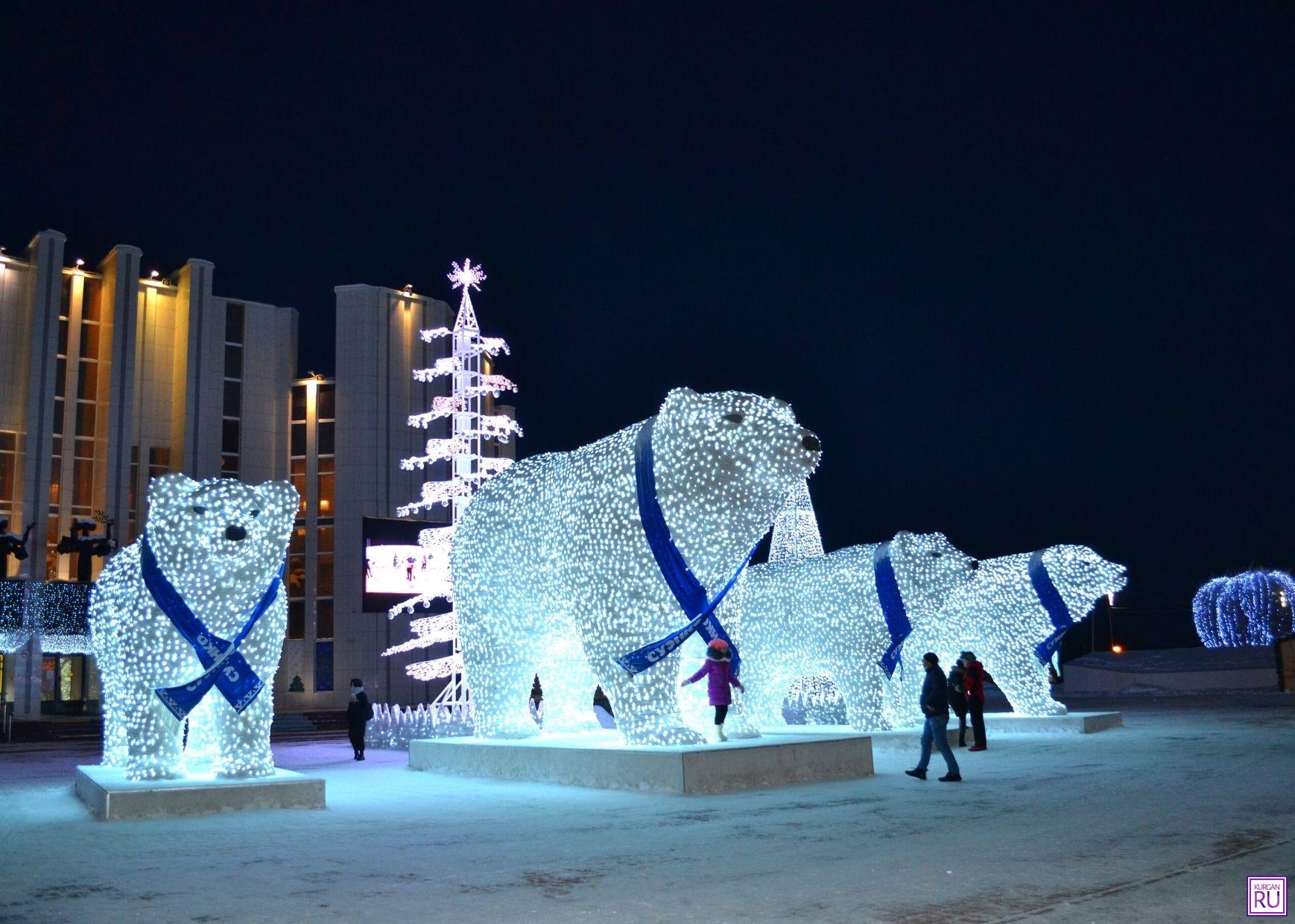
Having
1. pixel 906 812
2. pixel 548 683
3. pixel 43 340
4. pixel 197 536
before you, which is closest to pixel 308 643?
pixel 43 340

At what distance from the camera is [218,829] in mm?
6355

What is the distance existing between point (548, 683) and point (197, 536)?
3783 millimetres

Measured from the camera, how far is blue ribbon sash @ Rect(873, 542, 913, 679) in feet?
33.9

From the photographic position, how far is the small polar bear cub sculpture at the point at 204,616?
7379 mm

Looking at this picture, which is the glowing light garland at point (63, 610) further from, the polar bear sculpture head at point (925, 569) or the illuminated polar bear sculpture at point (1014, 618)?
the polar bear sculpture head at point (925, 569)

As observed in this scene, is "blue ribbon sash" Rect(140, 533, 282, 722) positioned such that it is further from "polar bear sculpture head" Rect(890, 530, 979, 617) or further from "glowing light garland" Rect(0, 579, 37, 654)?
"glowing light garland" Rect(0, 579, 37, 654)

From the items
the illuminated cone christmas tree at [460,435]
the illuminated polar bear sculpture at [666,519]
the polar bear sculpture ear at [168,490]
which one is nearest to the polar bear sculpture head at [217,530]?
the polar bear sculpture ear at [168,490]

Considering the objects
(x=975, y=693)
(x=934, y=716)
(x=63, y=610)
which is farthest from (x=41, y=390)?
(x=934, y=716)

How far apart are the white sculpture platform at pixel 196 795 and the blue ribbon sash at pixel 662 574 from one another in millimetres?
2250

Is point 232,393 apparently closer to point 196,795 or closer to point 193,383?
point 193,383

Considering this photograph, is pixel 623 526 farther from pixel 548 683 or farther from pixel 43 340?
pixel 43 340

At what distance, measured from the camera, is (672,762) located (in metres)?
7.42

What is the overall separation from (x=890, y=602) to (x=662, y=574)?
10.6 feet

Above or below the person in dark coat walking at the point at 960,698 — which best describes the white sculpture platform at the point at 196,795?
below
